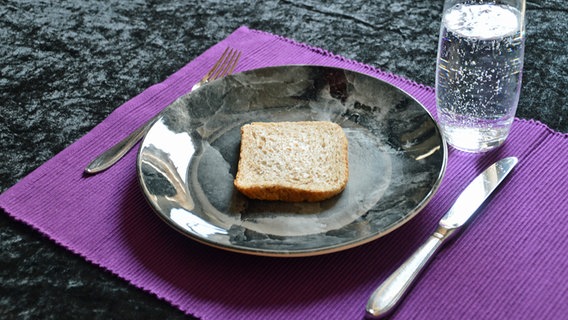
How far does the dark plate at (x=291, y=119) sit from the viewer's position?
0.84m

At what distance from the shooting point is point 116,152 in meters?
1.03

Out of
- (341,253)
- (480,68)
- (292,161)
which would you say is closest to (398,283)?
(341,253)

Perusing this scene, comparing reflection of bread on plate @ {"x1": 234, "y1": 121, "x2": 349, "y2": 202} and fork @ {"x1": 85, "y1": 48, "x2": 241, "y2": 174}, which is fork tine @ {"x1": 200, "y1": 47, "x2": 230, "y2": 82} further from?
reflection of bread on plate @ {"x1": 234, "y1": 121, "x2": 349, "y2": 202}

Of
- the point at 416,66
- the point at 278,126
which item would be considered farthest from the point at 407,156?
the point at 416,66

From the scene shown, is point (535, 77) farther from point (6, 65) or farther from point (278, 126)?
point (6, 65)

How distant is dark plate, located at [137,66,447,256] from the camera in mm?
841

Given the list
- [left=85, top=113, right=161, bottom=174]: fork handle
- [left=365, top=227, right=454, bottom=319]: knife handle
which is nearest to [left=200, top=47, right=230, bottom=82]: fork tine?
[left=85, top=113, right=161, bottom=174]: fork handle

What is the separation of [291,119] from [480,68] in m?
0.28

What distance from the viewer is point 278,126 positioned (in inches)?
39.9

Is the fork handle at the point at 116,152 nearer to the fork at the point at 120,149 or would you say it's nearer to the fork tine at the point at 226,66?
the fork at the point at 120,149

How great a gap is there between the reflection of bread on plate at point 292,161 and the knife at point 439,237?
134 millimetres

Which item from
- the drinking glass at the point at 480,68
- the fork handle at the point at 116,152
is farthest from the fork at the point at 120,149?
the drinking glass at the point at 480,68

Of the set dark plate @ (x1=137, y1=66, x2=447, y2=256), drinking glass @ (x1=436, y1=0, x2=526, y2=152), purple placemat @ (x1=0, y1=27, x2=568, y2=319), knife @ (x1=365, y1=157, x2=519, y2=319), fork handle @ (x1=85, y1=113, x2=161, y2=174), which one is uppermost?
drinking glass @ (x1=436, y1=0, x2=526, y2=152)

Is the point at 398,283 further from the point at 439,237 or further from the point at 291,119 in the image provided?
the point at 291,119
